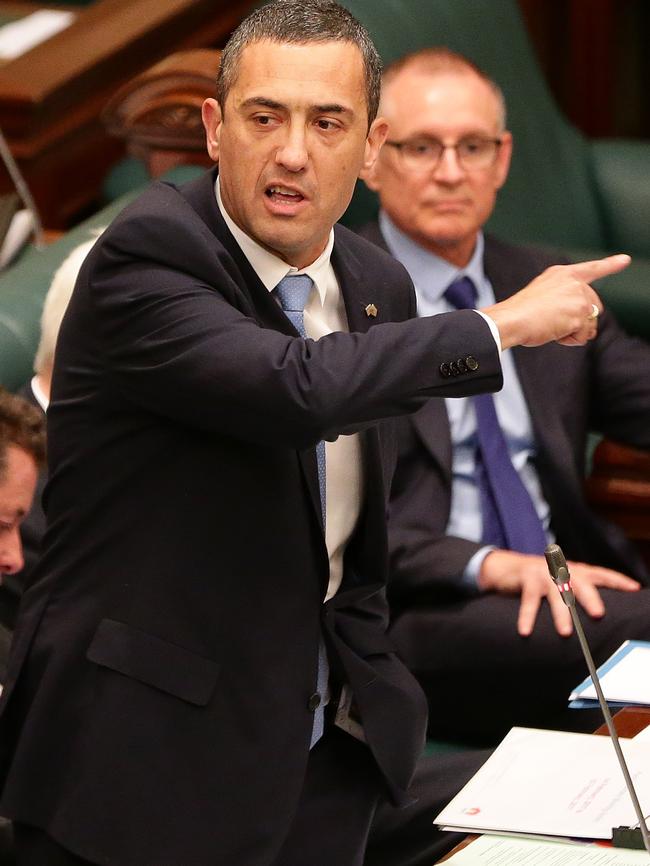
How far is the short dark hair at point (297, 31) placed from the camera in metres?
1.46

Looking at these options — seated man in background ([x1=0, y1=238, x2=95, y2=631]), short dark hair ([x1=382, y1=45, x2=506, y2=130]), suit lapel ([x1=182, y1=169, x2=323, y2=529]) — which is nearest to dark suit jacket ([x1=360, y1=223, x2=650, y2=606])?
short dark hair ([x1=382, y1=45, x2=506, y2=130])

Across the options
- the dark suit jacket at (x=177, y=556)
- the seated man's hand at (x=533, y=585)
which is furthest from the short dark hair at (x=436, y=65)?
the dark suit jacket at (x=177, y=556)

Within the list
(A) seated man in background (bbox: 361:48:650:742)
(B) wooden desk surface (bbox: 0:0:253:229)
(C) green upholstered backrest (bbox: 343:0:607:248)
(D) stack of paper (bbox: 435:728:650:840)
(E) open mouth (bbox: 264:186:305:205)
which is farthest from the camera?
(B) wooden desk surface (bbox: 0:0:253:229)

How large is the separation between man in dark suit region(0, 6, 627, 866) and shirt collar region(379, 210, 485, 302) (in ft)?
3.68

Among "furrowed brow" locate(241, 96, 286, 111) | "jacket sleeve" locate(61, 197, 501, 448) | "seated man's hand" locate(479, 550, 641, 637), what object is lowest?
"seated man's hand" locate(479, 550, 641, 637)

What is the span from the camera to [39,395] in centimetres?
214

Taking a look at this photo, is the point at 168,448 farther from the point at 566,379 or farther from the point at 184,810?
the point at 566,379

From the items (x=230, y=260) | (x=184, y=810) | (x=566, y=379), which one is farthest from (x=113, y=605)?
(x=566, y=379)

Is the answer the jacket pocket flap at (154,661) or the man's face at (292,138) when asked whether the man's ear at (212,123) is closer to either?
the man's face at (292,138)

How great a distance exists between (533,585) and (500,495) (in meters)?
0.20

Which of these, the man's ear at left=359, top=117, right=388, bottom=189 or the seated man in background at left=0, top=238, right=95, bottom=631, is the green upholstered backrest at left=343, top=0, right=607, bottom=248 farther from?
the man's ear at left=359, top=117, right=388, bottom=189

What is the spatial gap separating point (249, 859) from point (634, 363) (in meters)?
1.39

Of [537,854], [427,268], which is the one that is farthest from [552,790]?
[427,268]

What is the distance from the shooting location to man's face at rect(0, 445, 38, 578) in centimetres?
179
